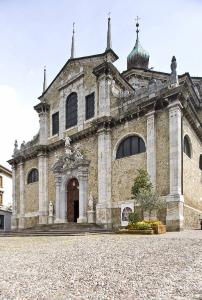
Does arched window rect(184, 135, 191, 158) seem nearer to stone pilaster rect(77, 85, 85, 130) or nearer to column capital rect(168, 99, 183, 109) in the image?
column capital rect(168, 99, 183, 109)

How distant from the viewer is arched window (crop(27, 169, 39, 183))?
3067 centimetres

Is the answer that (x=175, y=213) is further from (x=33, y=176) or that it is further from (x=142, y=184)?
(x=33, y=176)

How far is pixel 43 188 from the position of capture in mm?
28594

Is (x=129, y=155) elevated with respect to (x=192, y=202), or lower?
elevated

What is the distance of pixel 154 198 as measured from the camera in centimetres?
1769

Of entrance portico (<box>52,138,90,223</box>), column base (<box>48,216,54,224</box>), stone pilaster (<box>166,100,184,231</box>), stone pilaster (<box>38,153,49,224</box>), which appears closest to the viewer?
stone pilaster (<box>166,100,184,231</box>)

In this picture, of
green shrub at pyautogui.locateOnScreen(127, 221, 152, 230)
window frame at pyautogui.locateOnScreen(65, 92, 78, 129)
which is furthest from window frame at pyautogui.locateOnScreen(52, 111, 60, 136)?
green shrub at pyautogui.locateOnScreen(127, 221, 152, 230)

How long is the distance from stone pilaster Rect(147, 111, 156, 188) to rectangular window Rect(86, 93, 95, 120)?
6.36 metres

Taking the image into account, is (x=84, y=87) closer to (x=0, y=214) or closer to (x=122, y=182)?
(x=122, y=182)

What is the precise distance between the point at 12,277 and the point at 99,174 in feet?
57.2

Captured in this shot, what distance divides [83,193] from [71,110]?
27.3 feet

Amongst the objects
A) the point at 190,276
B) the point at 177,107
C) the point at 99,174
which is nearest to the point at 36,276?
the point at 190,276

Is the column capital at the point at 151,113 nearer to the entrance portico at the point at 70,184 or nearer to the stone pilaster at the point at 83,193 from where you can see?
the entrance portico at the point at 70,184

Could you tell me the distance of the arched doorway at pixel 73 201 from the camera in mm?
26125
